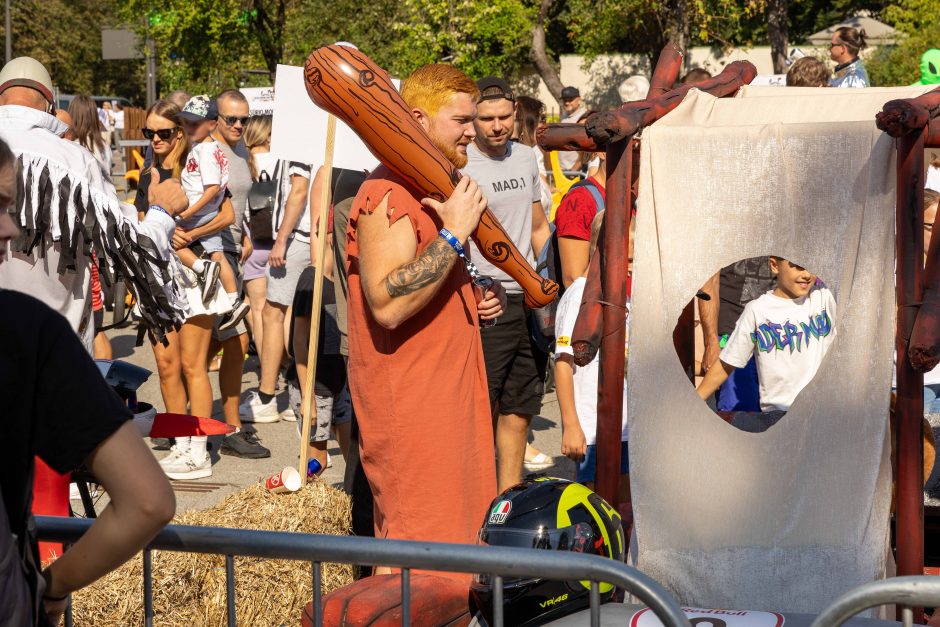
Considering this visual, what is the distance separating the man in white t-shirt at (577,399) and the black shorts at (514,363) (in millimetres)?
632

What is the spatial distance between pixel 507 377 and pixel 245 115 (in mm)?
3601

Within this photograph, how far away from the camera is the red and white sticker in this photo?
248 centimetres

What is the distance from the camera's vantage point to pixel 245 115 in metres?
Answer: 8.14

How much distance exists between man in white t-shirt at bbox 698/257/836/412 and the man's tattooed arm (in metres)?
1.72

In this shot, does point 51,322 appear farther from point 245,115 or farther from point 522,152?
point 245,115

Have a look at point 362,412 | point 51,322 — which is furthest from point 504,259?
point 51,322

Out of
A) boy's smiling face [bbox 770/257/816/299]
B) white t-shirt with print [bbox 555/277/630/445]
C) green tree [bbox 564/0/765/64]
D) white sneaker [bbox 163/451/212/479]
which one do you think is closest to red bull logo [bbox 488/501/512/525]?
white t-shirt with print [bbox 555/277/630/445]

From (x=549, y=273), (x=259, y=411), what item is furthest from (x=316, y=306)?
(x=259, y=411)

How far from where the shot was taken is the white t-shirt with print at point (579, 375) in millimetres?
4539

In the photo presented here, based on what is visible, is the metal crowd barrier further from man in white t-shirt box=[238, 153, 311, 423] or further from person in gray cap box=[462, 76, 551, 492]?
man in white t-shirt box=[238, 153, 311, 423]

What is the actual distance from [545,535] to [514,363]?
2746mm

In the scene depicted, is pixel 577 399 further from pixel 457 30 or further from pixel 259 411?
pixel 457 30

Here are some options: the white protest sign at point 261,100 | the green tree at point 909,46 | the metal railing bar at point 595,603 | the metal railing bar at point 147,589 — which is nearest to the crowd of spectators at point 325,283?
the metal railing bar at point 147,589

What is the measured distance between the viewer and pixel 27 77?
428 centimetres
